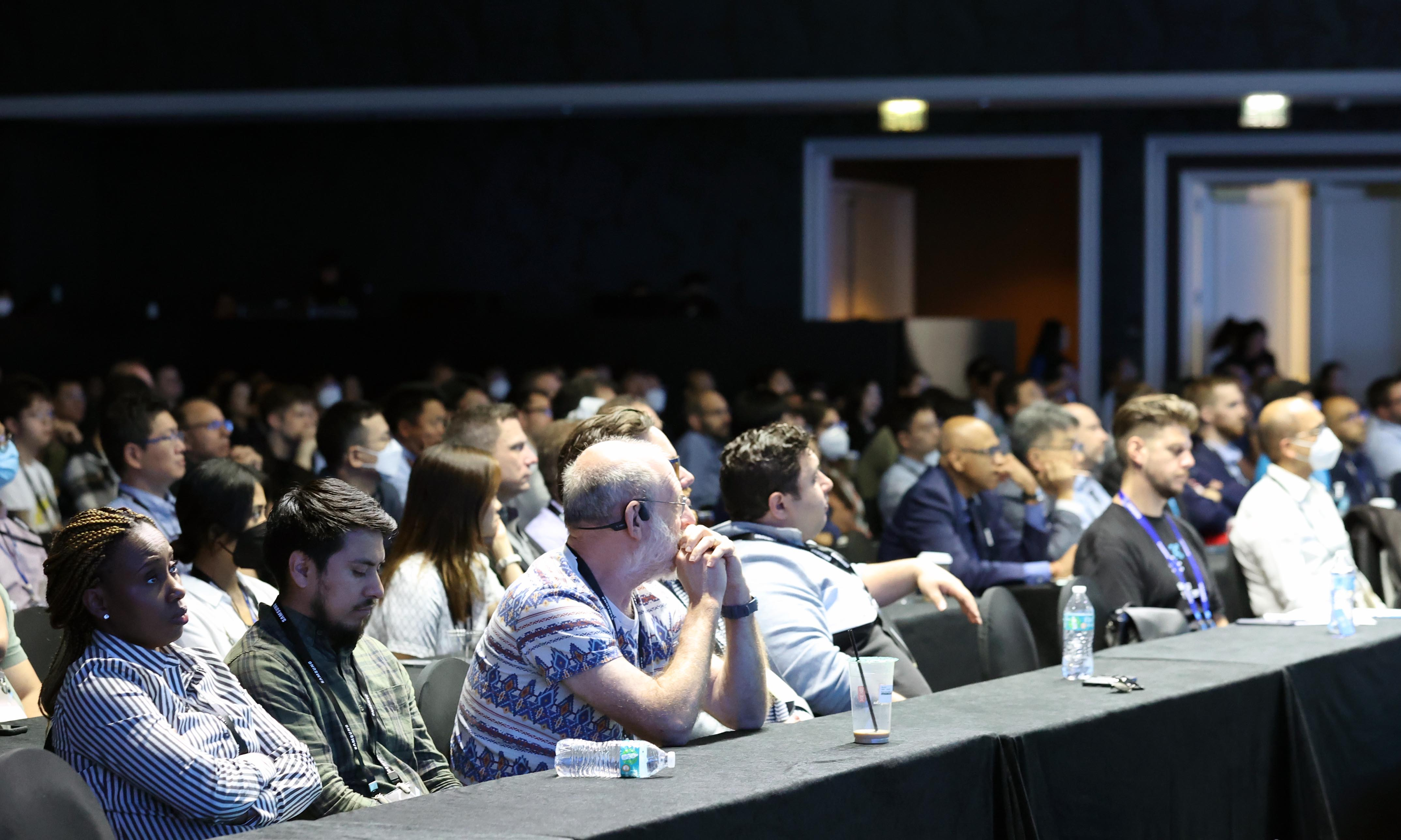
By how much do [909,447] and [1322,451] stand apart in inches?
104

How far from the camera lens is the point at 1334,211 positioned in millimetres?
15781

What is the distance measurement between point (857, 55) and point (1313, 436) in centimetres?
658

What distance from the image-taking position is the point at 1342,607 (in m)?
4.37

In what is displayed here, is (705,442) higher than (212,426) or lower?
lower

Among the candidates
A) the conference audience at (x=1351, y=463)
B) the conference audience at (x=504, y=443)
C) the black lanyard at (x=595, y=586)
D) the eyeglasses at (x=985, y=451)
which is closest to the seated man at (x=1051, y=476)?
the eyeglasses at (x=985, y=451)

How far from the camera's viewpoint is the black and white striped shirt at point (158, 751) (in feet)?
8.75

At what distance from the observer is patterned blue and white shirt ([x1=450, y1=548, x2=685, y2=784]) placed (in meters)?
2.85

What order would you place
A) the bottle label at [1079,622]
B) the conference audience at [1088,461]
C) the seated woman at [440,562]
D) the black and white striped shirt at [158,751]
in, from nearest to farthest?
the black and white striped shirt at [158,751] → the bottle label at [1079,622] → the seated woman at [440,562] → the conference audience at [1088,461]

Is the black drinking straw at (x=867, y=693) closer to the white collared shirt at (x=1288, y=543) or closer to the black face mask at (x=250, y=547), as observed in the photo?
the black face mask at (x=250, y=547)

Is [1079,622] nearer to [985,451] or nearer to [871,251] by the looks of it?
[985,451]

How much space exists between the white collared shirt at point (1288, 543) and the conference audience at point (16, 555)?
12.6ft

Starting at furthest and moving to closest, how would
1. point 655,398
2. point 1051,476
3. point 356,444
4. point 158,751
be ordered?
point 655,398
point 1051,476
point 356,444
point 158,751

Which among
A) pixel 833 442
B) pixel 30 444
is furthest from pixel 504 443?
pixel 833 442

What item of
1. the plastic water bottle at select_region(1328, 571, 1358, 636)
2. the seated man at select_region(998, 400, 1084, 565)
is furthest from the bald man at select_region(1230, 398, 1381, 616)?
the seated man at select_region(998, 400, 1084, 565)
